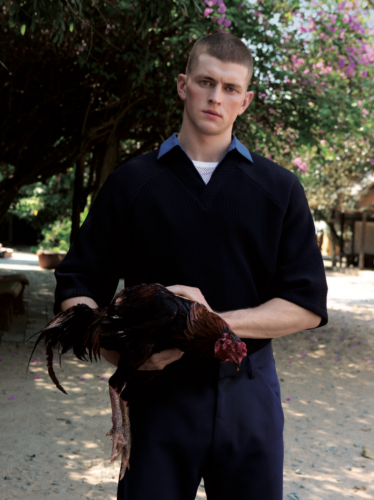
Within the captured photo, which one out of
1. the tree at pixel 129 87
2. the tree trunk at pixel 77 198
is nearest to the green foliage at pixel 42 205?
the tree trunk at pixel 77 198

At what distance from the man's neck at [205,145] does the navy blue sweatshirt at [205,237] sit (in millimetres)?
43

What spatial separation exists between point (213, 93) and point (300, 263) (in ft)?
2.00

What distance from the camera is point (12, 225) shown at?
2406 centimetres

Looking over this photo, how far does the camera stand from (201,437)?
1.51m

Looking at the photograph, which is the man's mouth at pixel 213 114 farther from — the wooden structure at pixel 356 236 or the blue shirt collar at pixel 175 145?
the wooden structure at pixel 356 236

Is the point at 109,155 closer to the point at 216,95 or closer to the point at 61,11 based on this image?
the point at 61,11

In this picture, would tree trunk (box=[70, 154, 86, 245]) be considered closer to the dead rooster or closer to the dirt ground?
the dirt ground

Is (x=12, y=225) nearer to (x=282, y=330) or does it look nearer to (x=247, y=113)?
(x=247, y=113)

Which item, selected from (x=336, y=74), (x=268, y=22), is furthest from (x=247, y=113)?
(x=336, y=74)

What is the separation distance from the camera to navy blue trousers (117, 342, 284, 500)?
4.94 feet

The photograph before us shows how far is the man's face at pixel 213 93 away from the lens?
164cm

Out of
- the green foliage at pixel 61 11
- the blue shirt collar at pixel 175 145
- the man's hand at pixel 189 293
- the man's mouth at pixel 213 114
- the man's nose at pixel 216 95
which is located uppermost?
the green foliage at pixel 61 11

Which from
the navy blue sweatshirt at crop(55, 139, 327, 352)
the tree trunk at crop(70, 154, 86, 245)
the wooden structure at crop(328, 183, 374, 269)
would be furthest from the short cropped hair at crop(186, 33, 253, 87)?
the wooden structure at crop(328, 183, 374, 269)

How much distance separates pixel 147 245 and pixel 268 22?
650 cm
